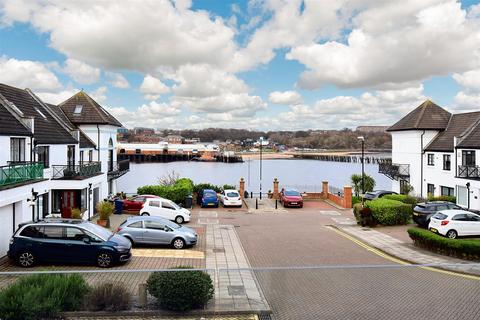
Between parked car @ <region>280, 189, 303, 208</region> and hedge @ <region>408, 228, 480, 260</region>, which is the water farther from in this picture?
hedge @ <region>408, 228, 480, 260</region>

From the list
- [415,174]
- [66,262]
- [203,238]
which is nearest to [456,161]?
[415,174]

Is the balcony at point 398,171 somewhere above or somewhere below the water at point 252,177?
above

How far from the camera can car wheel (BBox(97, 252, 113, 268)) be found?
1400cm

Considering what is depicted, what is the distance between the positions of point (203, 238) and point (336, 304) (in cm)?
1185

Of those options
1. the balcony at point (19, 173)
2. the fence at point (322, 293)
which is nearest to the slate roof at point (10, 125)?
the balcony at point (19, 173)

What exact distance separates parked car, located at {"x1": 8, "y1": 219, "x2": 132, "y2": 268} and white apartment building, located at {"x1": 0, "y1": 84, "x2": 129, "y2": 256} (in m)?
1.96

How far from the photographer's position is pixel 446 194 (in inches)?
1352

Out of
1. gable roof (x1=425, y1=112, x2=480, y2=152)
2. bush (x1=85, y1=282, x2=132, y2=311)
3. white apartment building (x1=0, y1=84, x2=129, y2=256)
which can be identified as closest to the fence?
bush (x1=85, y1=282, x2=132, y2=311)

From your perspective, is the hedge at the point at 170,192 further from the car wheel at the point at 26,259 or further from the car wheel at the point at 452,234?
the car wheel at the point at 452,234

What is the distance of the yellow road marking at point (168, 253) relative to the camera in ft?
53.2

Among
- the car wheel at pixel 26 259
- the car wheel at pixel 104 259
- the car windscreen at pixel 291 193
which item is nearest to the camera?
the car wheel at pixel 26 259

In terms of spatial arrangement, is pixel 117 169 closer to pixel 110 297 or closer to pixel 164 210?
pixel 164 210

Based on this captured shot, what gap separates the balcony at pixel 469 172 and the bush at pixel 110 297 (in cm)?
2642

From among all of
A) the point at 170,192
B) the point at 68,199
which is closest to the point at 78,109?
the point at 170,192
